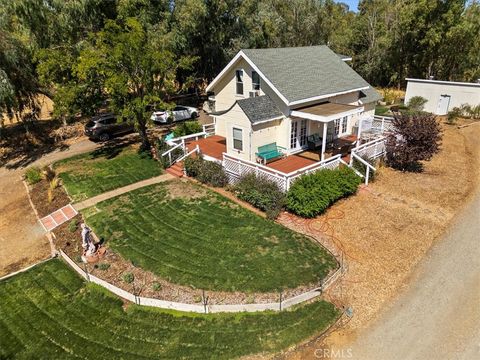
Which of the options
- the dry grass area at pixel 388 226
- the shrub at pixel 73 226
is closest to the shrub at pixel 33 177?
the shrub at pixel 73 226

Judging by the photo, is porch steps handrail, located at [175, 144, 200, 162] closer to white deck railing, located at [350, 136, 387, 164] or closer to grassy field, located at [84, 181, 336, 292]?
grassy field, located at [84, 181, 336, 292]

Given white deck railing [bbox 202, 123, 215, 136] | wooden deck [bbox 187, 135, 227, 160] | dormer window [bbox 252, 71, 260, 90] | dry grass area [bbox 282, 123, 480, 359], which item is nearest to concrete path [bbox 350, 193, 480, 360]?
dry grass area [bbox 282, 123, 480, 359]

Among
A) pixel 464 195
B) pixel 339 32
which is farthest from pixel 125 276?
pixel 339 32

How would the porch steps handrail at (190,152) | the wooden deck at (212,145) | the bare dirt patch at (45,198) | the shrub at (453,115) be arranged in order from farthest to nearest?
the shrub at (453,115), the wooden deck at (212,145), the porch steps handrail at (190,152), the bare dirt patch at (45,198)

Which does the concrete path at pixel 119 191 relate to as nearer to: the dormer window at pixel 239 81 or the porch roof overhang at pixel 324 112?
the dormer window at pixel 239 81

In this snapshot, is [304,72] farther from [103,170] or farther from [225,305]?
[225,305]

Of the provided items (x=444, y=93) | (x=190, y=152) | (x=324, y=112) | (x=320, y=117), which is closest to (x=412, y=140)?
(x=324, y=112)
